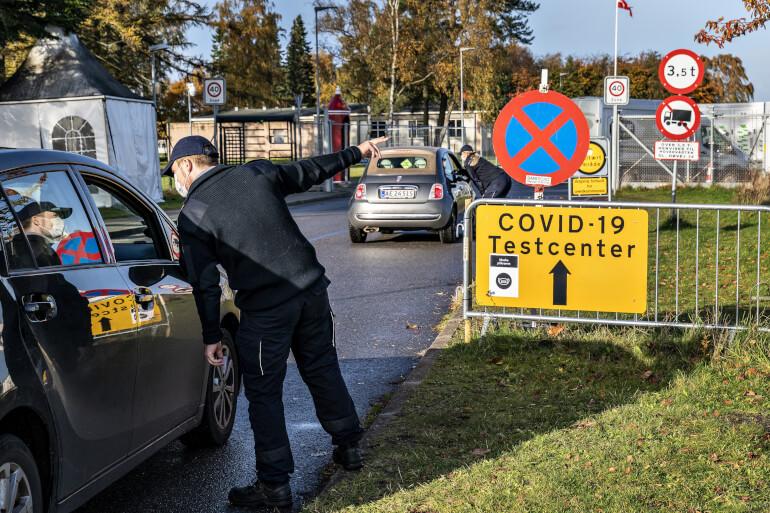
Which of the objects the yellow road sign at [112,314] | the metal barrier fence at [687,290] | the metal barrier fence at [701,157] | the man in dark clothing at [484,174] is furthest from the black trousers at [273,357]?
the metal barrier fence at [701,157]

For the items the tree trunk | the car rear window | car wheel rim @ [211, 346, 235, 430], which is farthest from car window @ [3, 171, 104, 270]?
the tree trunk

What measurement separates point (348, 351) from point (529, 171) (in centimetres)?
207

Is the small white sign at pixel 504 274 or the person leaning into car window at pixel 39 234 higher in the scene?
the person leaning into car window at pixel 39 234

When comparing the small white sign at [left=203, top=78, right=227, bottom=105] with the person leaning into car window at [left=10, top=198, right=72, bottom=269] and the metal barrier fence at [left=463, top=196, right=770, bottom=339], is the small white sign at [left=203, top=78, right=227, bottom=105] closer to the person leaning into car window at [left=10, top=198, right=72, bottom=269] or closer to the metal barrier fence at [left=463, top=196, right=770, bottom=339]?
the metal barrier fence at [left=463, top=196, right=770, bottom=339]

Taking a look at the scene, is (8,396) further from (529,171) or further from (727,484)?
(529,171)

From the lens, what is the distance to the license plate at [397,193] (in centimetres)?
1705

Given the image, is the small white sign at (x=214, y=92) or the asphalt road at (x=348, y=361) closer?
the asphalt road at (x=348, y=361)

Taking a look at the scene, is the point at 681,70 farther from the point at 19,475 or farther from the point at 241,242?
the point at 19,475

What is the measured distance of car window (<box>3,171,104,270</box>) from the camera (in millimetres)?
3918

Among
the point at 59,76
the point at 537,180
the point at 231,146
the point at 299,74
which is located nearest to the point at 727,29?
the point at 537,180

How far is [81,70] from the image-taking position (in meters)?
27.4

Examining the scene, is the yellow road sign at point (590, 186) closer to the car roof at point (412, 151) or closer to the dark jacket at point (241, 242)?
the car roof at point (412, 151)

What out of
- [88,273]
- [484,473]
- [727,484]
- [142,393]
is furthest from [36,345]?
[727,484]

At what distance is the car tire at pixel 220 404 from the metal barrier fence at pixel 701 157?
24826mm
